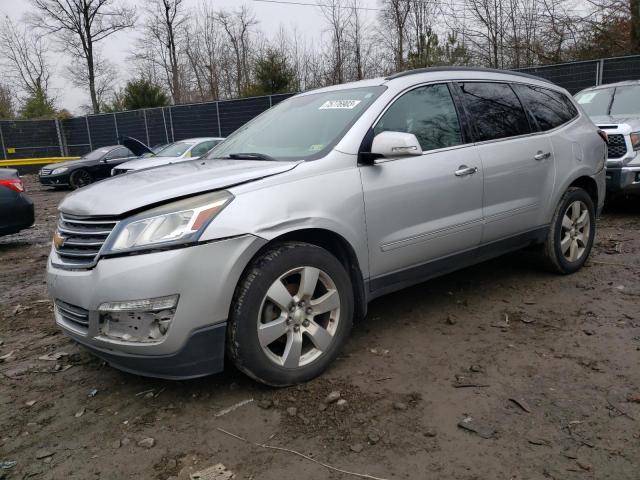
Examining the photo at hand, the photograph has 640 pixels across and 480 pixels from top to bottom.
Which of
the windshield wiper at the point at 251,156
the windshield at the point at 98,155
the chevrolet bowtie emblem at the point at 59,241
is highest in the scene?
the windshield at the point at 98,155

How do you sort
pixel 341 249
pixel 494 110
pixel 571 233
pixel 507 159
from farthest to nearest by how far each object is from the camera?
pixel 571 233
pixel 494 110
pixel 507 159
pixel 341 249

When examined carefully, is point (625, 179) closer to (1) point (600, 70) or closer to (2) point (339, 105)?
(2) point (339, 105)

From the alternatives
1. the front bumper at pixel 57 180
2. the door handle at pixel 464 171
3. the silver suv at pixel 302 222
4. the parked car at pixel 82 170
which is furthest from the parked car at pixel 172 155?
the door handle at pixel 464 171

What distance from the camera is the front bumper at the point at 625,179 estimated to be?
269 inches

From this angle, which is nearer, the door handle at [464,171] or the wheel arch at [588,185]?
the door handle at [464,171]

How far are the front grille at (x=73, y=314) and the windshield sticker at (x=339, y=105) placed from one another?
2028 mm

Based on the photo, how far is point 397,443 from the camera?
239 centimetres

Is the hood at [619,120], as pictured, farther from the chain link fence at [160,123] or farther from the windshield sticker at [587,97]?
the chain link fence at [160,123]

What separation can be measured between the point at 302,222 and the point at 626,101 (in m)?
7.30

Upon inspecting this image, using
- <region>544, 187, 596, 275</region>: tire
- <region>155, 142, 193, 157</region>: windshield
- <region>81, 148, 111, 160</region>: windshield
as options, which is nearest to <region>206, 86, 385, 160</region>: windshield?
<region>544, 187, 596, 275</region>: tire

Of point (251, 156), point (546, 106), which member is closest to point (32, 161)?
point (251, 156)

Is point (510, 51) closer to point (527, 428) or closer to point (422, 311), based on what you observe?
point (422, 311)

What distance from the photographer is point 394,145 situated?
303 cm

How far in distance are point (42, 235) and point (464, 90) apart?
295 inches
